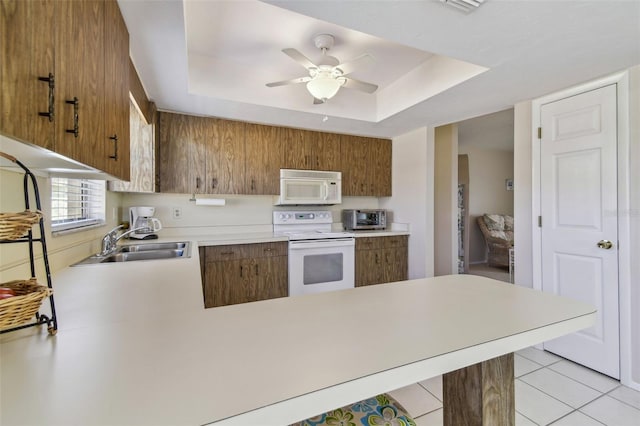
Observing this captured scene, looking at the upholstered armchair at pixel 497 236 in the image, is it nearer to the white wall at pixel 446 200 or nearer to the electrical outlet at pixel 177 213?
the white wall at pixel 446 200

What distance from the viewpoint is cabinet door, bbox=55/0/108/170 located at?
82cm

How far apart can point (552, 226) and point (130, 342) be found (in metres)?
2.98

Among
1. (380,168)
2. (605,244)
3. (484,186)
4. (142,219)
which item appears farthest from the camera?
(484,186)

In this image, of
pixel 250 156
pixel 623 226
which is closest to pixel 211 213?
pixel 250 156

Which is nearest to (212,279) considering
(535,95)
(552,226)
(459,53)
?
(459,53)

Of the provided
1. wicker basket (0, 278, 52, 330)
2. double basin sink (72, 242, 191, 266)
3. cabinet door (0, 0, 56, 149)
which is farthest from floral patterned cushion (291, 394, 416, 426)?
double basin sink (72, 242, 191, 266)

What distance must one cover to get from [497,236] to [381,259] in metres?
3.25

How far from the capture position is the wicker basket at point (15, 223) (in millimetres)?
641

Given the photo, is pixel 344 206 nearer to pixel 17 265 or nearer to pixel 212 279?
pixel 212 279

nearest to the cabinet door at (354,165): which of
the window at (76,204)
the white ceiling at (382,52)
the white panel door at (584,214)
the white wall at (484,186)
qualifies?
the white ceiling at (382,52)

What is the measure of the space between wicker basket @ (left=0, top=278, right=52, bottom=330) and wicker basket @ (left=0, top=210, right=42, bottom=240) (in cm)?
15

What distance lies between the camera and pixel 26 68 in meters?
0.67

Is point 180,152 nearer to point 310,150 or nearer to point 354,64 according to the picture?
point 310,150

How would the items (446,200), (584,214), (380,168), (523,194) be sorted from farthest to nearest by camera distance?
(446,200)
(380,168)
(523,194)
(584,214)
